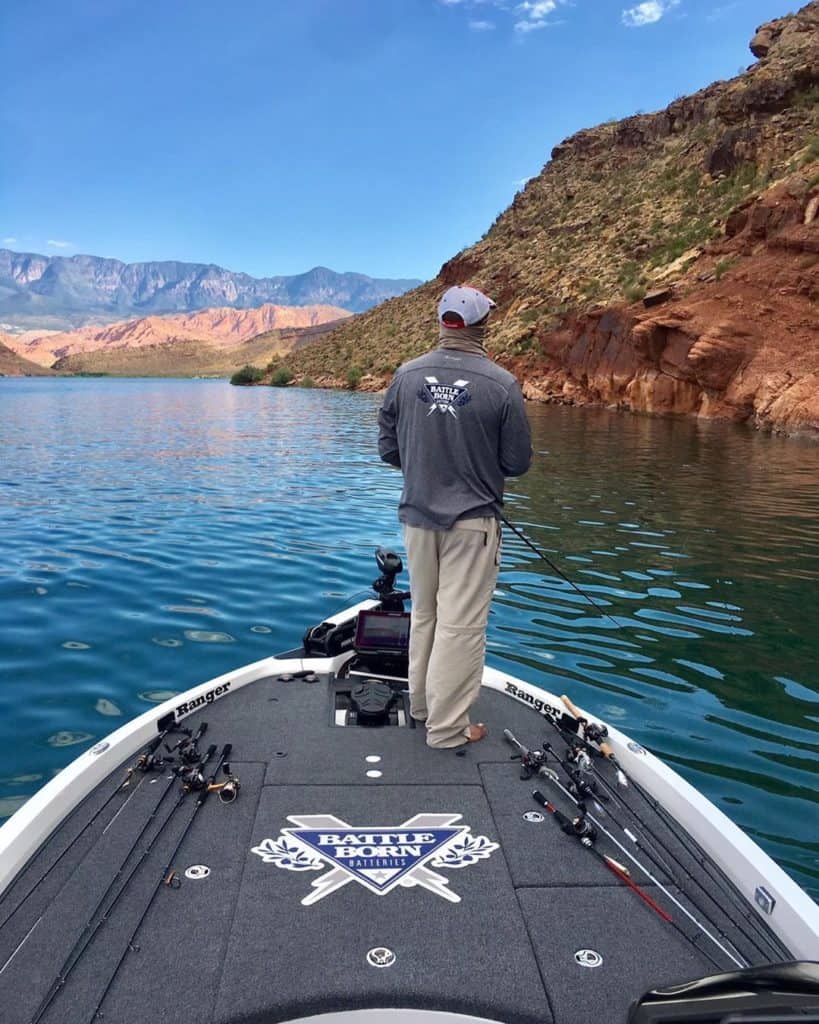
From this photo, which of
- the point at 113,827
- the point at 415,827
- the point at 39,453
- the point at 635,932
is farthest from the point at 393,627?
the point at 39,453

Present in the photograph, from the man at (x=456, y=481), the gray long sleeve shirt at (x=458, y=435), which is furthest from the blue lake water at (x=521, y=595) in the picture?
the gray long sleeve shirt at (x=458, y=435)

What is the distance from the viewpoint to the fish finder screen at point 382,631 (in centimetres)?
608

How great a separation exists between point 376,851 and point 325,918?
52 cm

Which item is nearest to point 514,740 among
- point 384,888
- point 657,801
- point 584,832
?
point 657,801

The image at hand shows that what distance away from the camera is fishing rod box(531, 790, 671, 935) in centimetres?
342

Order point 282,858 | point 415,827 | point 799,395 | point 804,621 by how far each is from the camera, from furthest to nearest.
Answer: point 799,395 < point 804,621 < point 415,827 < point 282,858

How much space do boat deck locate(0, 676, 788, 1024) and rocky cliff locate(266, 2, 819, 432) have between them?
3196 centimetres

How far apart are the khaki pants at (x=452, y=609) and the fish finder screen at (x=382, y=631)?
1146 millimetres

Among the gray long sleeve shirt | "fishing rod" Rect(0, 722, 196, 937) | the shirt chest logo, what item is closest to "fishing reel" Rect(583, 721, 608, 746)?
the gray long sleeve shirt

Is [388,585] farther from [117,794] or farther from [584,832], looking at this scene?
[584,832]

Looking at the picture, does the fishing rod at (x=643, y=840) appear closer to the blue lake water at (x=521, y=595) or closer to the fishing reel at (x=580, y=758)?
the fishing reel at (x=580, y=758)

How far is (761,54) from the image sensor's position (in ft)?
216

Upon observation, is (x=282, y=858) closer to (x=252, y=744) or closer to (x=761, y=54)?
(x=252, y=744)

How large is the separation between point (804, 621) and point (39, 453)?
79.0 feet
